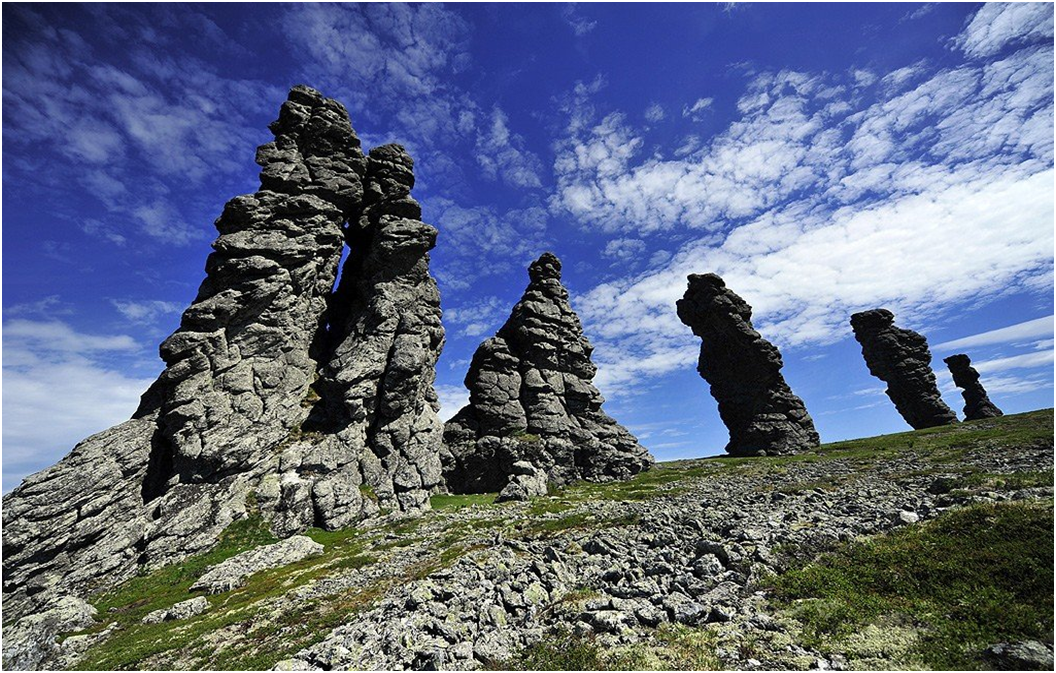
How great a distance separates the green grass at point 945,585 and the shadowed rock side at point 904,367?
118965mm

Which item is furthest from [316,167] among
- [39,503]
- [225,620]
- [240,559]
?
[225,620]

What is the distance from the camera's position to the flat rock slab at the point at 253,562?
114 feet

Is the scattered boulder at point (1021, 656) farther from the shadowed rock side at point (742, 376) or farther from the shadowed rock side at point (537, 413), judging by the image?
the shadowed rock side at point (742, 376)

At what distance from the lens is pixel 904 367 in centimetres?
11338

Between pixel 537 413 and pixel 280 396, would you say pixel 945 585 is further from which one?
pixel 537 413

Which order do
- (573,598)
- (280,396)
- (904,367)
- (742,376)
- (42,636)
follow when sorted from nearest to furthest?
(573,598)
(42,636)
(280,396)
(742,376)
(904,367)

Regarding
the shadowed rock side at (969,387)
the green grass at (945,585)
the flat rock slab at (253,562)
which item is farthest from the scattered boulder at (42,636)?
the shadowed rock side at (969,387)

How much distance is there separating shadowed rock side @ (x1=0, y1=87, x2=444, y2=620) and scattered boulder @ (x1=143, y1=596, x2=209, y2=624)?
18710 mm

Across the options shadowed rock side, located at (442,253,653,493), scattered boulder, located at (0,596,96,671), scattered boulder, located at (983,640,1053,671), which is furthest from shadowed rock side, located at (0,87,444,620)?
scattered boulder, located at (983,640,1053,671)

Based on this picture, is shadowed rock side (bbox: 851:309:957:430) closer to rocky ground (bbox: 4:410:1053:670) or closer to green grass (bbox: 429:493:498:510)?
rocky ground (bbox: 4:410:1053:670)

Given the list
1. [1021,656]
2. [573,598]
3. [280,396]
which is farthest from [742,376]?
[1021,656]

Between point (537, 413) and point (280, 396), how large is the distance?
47.7 meters

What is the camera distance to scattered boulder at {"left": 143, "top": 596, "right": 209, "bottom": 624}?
2814cm

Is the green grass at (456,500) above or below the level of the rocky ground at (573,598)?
above
